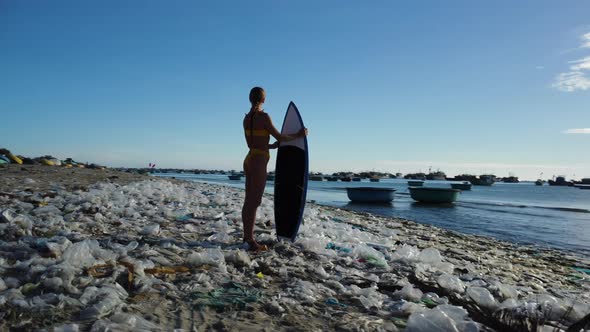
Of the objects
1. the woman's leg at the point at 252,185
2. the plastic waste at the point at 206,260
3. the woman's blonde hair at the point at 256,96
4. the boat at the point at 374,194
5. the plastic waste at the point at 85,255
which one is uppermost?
the woman's blonde hair at the point at 256,96

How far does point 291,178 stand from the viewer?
5.32m

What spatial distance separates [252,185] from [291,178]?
3.36ft

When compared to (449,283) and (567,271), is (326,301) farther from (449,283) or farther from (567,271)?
(567,271)

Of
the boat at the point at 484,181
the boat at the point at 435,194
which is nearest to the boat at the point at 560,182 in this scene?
the boat at the point at 484,181

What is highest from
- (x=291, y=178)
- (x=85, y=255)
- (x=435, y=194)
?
(x=291, y=178)

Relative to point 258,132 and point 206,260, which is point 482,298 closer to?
point 206,260

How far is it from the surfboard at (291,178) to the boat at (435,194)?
893 inches

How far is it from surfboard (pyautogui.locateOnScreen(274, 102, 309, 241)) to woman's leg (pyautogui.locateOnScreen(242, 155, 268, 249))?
701 mm

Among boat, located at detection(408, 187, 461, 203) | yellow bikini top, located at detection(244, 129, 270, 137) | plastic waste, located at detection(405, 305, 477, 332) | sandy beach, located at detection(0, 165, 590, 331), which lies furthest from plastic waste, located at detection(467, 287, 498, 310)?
boat, located at detection(408, 187, 461, 203)

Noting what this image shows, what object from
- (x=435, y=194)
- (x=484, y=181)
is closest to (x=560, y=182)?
(x=484, y=181)

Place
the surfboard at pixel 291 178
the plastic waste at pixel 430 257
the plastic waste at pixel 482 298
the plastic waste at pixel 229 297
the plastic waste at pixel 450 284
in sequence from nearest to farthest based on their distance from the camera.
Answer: the plastic waste at pixel 229 297
the plastic waste at pixel 482 298
the plastic waste at pixel 450 284
the plastic waste at pixel 430 257
the surfboard at pixel 291 178

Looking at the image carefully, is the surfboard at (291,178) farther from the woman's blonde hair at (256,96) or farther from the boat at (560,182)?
the boat at (560,182)

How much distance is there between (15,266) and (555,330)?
13.1 ft

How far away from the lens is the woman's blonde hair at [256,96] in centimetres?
435
